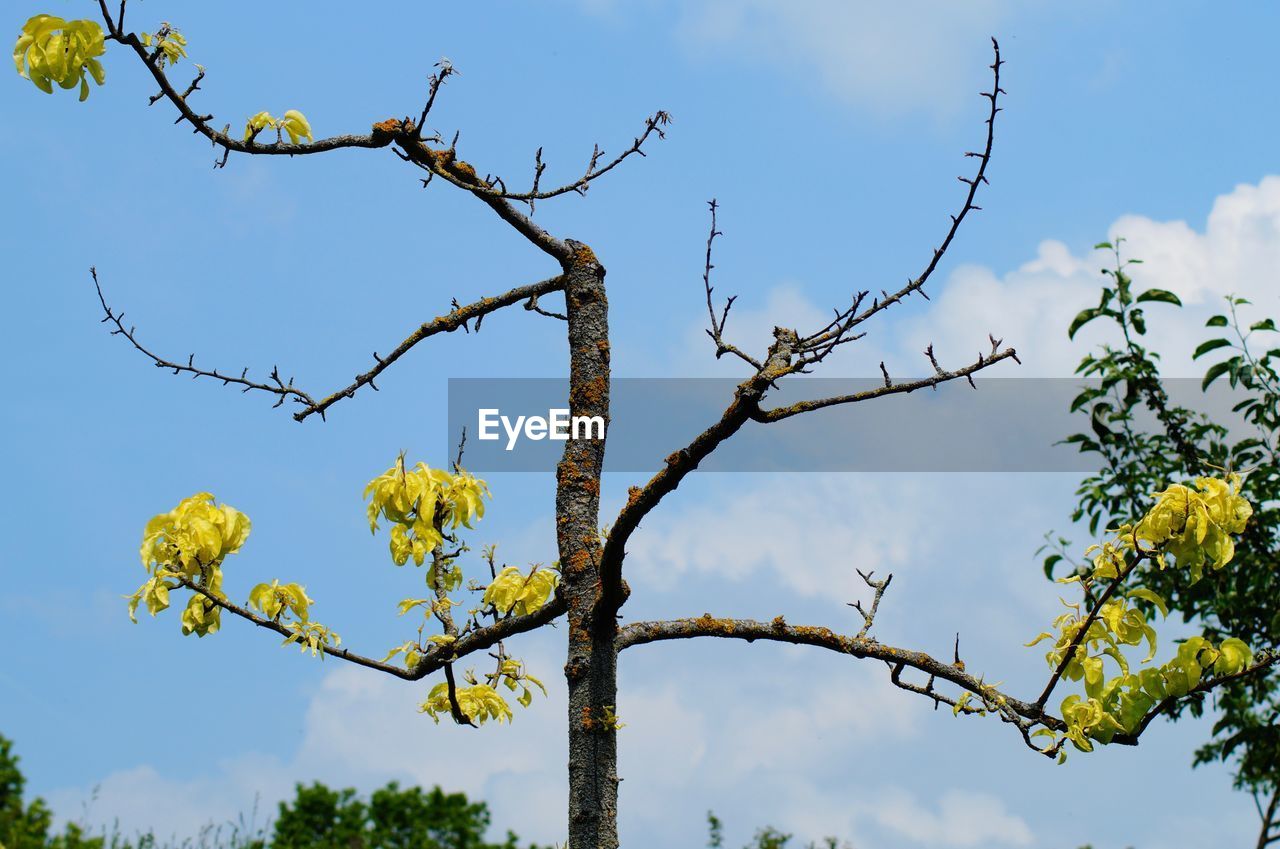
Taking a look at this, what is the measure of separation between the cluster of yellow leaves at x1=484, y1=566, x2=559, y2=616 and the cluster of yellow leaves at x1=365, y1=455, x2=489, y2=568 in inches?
8.6

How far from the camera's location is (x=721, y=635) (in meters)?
3.39

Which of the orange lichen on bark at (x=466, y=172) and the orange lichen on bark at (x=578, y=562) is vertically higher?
the orange lichen on bark at (x=466, y=172)

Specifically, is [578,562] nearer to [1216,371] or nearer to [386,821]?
[1216,371]

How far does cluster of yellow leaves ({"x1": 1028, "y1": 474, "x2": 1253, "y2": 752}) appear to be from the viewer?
306 centimetres

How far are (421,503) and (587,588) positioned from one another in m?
0.66

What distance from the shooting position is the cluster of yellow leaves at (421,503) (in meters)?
3.70

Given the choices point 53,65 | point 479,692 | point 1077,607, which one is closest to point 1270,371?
point 1077,607

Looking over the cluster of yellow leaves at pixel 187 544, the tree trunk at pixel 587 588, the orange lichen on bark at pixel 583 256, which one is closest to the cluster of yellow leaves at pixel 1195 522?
the tree trunk at pixel 587 588

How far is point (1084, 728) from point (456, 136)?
7.50 ft

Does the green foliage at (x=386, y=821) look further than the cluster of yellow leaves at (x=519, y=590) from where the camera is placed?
Yes

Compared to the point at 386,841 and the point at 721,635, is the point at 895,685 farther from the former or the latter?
the point at 386,841

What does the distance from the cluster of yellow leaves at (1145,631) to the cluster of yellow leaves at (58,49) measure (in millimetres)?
2881

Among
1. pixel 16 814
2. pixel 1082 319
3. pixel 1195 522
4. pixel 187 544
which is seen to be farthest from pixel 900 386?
pixel 16 814

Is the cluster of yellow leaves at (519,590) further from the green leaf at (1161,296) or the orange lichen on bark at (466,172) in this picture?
the green leaf at (1161,296)
